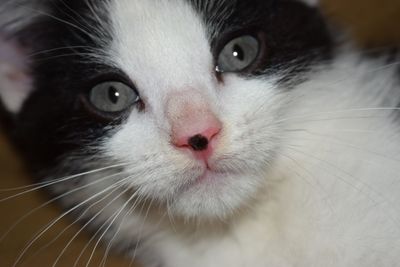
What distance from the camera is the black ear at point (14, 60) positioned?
1422 mm

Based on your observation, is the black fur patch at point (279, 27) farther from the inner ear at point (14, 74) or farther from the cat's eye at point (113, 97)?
the inner ear at point (14, 74)

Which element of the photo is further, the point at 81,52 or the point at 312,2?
the point at 312,2

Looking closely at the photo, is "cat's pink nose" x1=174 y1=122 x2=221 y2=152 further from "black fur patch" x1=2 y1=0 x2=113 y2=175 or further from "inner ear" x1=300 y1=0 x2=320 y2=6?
"inner ear" x1=300 y1=0 x2=320 y2=6

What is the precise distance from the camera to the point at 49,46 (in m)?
1.39

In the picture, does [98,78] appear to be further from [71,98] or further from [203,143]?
[203,143]

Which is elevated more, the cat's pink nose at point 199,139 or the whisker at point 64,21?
the whisker at point 64,21

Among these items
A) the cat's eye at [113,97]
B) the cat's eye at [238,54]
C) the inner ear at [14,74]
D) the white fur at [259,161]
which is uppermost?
the inner ear at [14,74]

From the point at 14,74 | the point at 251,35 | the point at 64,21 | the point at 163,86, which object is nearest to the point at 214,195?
the point at 163,86

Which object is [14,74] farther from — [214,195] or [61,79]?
[214,195]

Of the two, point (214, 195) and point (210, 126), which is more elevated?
point (210, 126)

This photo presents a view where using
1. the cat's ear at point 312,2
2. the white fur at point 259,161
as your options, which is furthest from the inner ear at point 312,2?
the white fur at point 259,161

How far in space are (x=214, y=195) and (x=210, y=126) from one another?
155mm

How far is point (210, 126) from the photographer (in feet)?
3.62

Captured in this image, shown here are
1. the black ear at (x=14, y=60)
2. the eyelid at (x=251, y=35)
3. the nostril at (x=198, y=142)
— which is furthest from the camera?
the black ear at (x=14, y=60)
